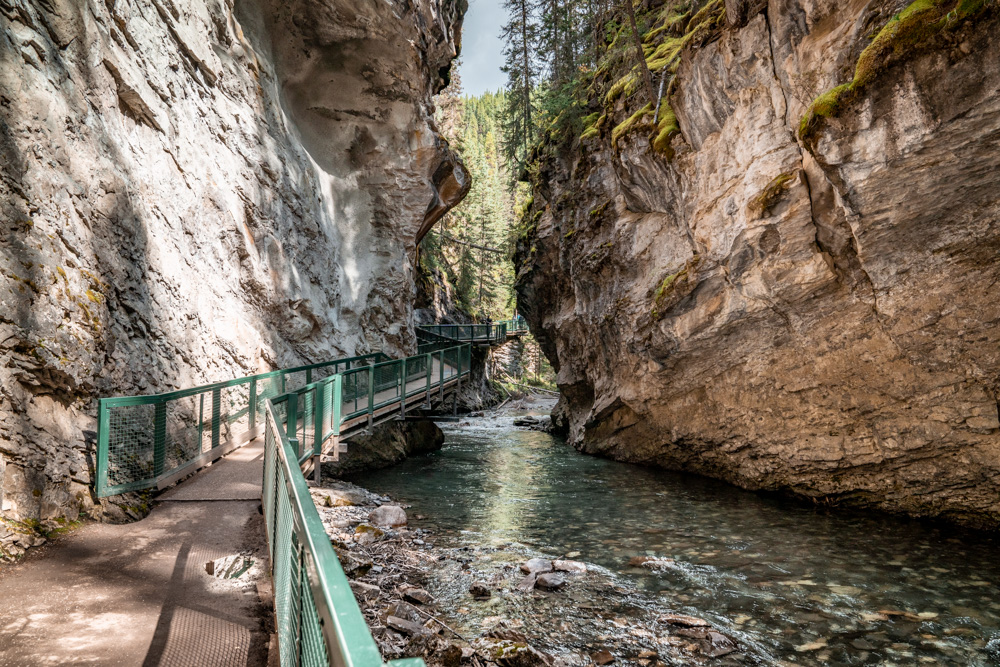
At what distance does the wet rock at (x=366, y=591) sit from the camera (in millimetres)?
5521

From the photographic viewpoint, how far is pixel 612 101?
15.2 metres

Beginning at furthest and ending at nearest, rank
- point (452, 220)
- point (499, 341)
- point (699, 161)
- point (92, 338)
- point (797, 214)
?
1. point (452, 220)
2. point (499, 341)
3. point (699, 161)
4. point (797, 214)
5. point (92, 338)

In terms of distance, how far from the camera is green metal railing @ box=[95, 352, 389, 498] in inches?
224

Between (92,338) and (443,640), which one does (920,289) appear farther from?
(92,338)

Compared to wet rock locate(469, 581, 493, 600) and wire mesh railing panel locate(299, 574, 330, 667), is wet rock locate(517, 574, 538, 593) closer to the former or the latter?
wet rock locate(469, 581, 493, 600)

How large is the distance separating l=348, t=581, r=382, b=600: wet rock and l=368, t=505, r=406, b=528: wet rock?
2.80 metres

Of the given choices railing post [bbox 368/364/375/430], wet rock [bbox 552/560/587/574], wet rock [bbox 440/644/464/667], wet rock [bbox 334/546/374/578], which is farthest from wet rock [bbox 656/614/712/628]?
railing post [bbox 368/364/375/430]

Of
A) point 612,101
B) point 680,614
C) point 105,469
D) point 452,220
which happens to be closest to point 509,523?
point 680,614

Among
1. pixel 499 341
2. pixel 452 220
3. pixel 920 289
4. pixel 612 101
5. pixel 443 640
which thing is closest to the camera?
pixel 443 640

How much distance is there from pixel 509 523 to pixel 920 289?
296 inches

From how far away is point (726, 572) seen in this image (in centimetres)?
695

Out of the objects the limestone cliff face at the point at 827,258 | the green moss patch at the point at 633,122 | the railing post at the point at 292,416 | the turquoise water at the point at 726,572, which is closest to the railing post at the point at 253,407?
the railing post at the point at 292,416

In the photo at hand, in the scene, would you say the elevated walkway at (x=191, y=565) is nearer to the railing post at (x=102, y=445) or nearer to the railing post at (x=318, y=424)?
the railing post at (x=102, y=445)

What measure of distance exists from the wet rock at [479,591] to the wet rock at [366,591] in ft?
3.50
